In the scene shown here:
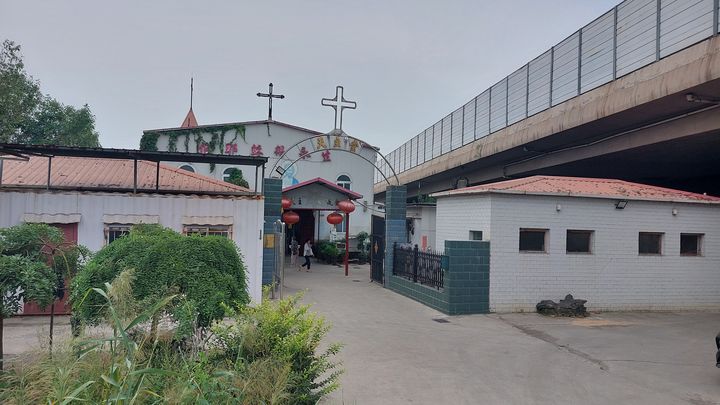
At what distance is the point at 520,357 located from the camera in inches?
320

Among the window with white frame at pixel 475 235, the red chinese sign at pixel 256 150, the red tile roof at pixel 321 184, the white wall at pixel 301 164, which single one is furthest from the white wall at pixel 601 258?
the red chinese sign at pixel 256 150

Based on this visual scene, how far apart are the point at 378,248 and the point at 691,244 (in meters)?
9.69

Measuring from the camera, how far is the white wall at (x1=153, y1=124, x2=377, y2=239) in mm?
25859

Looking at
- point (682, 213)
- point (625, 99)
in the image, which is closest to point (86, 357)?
point (625, 99)

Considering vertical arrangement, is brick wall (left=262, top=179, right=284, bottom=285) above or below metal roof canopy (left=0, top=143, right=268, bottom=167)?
below

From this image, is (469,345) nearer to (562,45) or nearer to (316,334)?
(316,334)

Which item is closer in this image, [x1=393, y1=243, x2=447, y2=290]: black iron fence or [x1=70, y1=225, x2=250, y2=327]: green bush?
[x1=70, y1=225, x2=250, y2=327]: green bush

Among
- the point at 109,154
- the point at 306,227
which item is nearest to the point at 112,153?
the point at 109,154

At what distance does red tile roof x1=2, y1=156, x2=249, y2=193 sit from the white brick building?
24.0 ft

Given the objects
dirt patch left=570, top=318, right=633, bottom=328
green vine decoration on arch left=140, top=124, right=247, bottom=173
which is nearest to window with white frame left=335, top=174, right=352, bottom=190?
green vine decoration on arch left=140, top=124, right=247, bottom=173

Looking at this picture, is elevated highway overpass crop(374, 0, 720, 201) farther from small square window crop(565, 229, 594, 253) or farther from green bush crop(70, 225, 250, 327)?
green bush crop(70, 225, 250, 327)

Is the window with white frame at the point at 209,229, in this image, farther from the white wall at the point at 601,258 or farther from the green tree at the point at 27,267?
the white wall at the point at 601,258

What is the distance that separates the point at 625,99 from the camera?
1302 centimetres

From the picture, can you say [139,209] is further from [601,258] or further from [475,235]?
[601,258]
